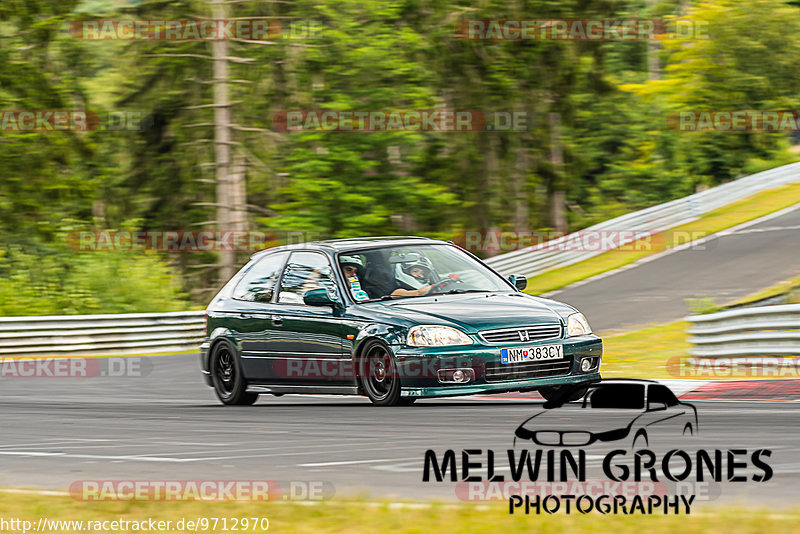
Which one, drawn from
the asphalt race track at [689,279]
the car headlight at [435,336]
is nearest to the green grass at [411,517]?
the car headlight at [435,336]

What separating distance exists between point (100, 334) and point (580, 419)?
14.8 meters

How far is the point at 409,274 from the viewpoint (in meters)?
11.5

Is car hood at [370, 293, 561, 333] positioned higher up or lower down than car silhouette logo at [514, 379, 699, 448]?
higher up

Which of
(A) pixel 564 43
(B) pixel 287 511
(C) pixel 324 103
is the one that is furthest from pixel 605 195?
(B) pixel 287 511

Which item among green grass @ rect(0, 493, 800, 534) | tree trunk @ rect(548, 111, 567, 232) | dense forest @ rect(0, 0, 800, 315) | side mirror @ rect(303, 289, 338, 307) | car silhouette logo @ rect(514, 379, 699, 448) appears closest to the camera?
green grass @ rect(0, 493, 800, 534)

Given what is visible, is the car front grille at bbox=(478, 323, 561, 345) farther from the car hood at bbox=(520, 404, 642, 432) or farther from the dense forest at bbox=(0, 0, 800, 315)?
the dense forest at bbox=(0, 0, 800, 315)

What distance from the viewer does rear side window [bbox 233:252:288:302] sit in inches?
487

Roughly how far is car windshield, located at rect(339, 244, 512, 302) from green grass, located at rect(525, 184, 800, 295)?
14.9 m

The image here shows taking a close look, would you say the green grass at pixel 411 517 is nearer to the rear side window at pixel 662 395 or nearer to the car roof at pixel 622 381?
the rear side window at pixel 662 395

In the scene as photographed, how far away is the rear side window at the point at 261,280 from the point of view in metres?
12.4

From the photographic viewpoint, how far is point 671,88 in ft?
165

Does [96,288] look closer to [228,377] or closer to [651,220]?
[651,220]

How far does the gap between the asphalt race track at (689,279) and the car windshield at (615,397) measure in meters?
9.90

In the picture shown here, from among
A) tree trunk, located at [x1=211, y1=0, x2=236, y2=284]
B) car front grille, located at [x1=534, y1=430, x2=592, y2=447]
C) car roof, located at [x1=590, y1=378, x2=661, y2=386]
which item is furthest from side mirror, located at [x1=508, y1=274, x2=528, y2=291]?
tree trunk, located at [x1=211, y1=0, x2=236, y2=284]
